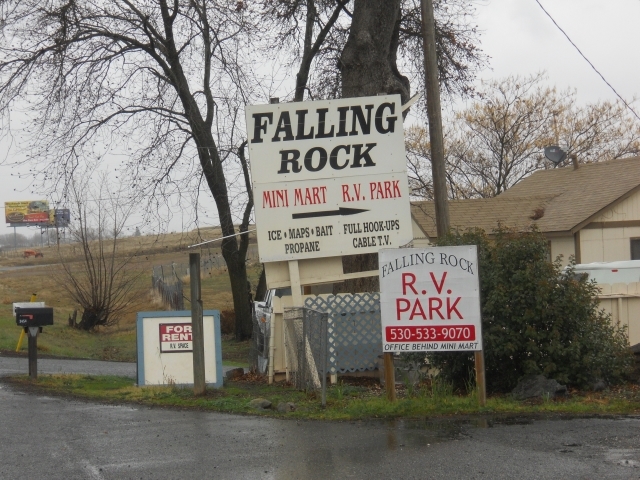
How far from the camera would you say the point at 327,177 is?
41.6ft

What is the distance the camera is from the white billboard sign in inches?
500

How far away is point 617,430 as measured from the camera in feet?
26.3

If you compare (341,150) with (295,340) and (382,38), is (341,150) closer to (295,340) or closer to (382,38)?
(295,340)

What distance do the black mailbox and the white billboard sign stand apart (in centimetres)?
357

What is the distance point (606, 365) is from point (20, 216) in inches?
5325

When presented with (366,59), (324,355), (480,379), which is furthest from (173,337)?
(366,59)

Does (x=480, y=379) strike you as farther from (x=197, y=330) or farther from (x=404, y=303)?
(x=197, y=330)

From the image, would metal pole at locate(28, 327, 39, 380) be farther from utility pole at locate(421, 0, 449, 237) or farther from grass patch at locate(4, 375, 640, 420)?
utility pole at locate(421, 0, 449, 237)

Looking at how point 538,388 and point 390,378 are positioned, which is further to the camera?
point 538,388

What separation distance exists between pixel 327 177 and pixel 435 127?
194 centimetres

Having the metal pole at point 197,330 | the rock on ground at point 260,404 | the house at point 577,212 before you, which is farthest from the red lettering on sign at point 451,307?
the house at point 577,212

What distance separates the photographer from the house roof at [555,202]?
982 inches

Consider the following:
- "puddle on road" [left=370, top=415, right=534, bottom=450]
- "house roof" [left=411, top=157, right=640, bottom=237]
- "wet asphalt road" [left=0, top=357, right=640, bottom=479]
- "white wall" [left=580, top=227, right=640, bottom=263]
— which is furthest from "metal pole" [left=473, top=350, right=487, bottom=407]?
"white wall" [left=580, top=227, right=640, bottom=263]

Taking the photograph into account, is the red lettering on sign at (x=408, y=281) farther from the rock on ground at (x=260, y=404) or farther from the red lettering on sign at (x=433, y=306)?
the rock on ground at (x=260, y=404)
